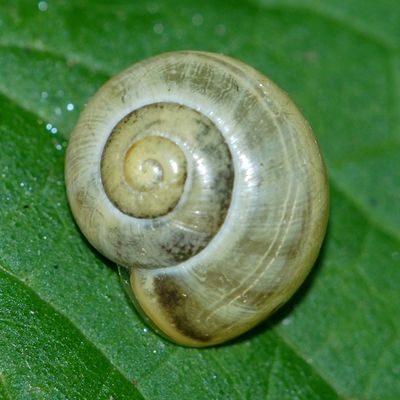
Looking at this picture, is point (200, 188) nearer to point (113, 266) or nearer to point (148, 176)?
point (148, 176)

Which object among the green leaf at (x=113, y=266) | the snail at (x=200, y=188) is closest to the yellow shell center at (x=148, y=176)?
the snail at (x=200, y=188)

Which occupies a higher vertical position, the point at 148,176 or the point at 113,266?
the point at 148,176

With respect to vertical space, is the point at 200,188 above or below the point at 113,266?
above

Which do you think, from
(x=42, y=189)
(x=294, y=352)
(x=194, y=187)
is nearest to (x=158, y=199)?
(x=194, y=187)

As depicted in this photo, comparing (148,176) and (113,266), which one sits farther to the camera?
(113,266)

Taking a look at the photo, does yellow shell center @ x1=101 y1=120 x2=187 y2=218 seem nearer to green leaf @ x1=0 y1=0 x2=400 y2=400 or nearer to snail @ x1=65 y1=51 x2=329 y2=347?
snail @ x1=65 y1=51 x2=329 y2=347

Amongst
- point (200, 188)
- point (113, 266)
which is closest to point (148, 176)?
point (200, 188)

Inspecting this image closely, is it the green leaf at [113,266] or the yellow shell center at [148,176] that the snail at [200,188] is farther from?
the green leaf at [113,266]
